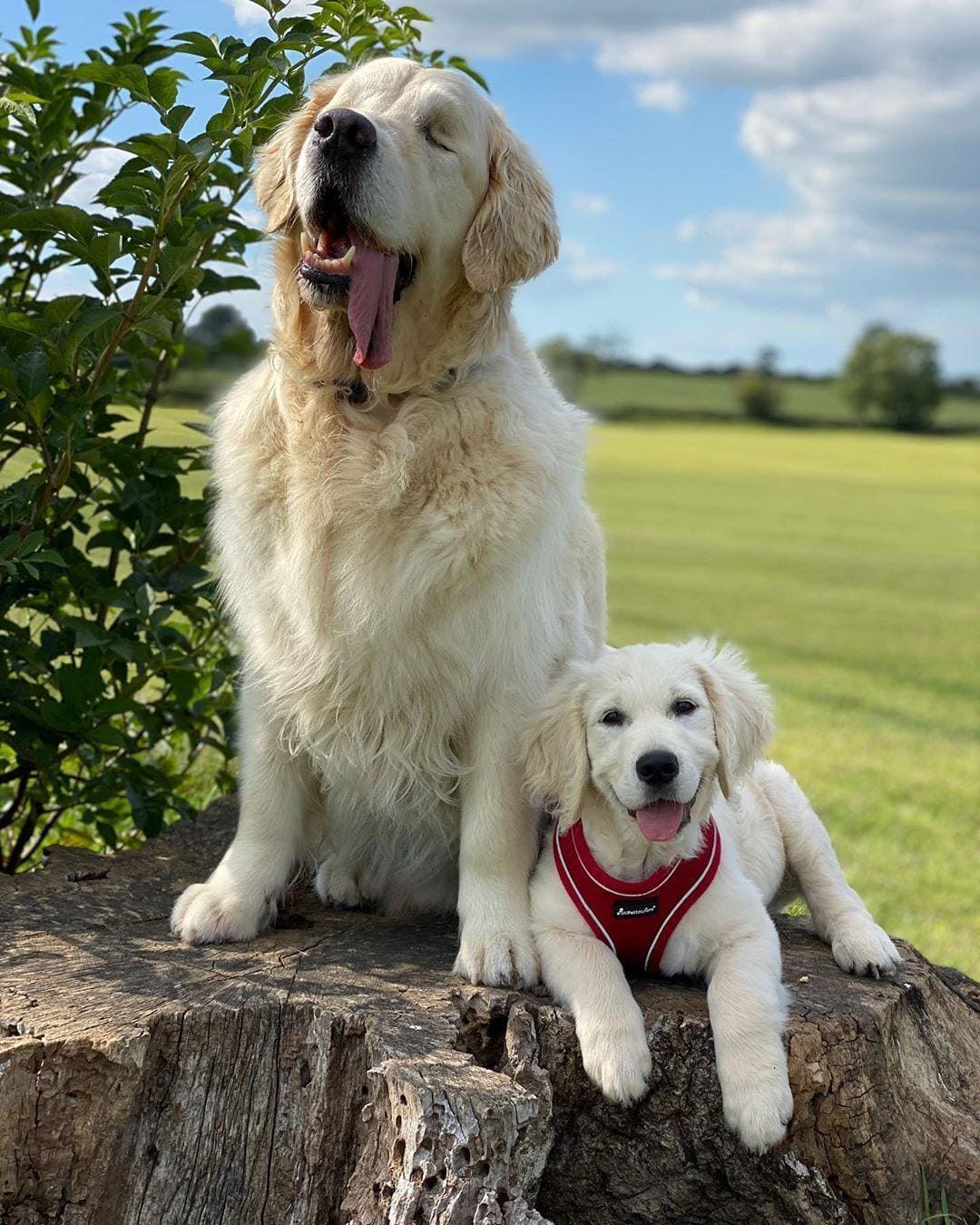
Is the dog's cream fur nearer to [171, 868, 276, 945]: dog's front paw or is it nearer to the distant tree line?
[171, 868, 276, 945]: dog's front paw

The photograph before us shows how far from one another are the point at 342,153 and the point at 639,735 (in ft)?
4.26

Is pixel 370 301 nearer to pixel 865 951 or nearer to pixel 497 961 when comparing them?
pixel 497 961

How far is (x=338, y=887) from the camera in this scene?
331 centimetres

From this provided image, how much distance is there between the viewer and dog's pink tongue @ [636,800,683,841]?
2695 millimetres

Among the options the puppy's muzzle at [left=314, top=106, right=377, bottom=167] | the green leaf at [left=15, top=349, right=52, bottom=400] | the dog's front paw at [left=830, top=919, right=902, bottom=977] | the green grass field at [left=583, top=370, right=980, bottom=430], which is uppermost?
the puppy's muzzle at [left=314, top=106, right=377, bottom=167]

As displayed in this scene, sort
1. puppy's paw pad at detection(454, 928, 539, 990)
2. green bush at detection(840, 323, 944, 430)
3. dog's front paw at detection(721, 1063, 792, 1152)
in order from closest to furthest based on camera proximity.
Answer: dog's front paw at detection(721, 1063, 792, 1152), puppy's paw pad at detection(454, 928, 539, 990), green bush at detection(840, 323, 944, 430)

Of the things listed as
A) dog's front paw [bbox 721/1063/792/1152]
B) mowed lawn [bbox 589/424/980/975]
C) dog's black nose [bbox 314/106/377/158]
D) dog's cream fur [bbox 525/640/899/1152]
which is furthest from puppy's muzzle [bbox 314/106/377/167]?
dog's front paw [bbox 721/1063/792/1152]

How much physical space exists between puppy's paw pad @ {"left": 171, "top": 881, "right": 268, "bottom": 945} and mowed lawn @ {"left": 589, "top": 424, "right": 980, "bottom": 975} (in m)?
1.33

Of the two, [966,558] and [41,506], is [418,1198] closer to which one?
[41,506]

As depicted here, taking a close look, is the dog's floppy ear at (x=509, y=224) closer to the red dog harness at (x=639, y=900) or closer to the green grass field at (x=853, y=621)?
the green grass field at (x=853, y=621)

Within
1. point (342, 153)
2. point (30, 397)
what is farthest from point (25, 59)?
point (342, 153)

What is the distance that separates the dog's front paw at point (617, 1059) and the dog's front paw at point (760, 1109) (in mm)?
161

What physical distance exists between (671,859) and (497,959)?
1.40 feet

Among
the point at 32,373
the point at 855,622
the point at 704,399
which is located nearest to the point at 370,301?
the point at 32,373
